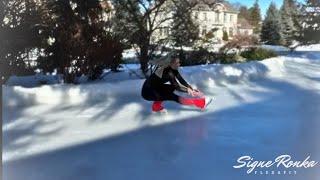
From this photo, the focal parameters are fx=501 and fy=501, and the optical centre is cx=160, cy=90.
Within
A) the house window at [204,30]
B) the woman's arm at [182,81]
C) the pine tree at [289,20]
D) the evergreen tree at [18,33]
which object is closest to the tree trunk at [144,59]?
the woman's arm at [182,81]

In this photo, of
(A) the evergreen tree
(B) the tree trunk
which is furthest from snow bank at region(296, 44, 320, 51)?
(A) the evergreen tree

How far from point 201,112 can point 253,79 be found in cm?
37

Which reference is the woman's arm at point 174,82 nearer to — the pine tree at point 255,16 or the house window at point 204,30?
the house window at point 204,30

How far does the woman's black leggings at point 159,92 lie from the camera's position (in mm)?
2848

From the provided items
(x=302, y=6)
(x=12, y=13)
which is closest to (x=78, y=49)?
(x=12, y=13)

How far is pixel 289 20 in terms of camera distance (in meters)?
2.78

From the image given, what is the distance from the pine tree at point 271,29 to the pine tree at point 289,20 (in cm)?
3

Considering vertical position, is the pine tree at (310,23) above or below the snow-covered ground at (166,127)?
above

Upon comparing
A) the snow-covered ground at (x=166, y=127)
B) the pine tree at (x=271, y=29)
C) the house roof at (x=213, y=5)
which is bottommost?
the snow-covered ground at (x=166, y=127)

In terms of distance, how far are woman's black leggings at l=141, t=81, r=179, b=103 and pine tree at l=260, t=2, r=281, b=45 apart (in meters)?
0.59

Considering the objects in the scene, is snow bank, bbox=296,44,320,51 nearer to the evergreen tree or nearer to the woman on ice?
the woman on ice

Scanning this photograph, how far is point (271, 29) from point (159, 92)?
0.72 m

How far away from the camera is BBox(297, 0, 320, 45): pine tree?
9.21 ft

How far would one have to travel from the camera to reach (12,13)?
265 centimetres
